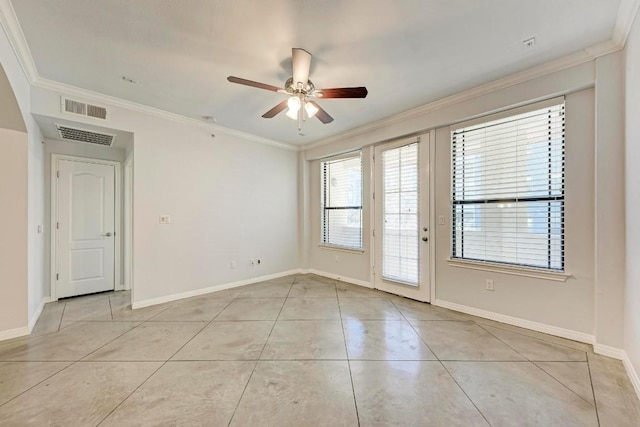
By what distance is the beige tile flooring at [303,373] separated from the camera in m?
1.67

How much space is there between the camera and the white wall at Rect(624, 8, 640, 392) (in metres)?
1.90

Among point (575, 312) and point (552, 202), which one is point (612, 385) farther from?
point (552, 202)

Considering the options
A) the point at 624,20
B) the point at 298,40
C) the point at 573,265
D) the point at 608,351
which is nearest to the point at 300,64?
the point at 298,40

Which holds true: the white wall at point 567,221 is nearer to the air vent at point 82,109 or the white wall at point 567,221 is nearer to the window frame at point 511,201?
the window frame at point 511,201

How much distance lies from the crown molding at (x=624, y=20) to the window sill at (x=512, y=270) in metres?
2.05

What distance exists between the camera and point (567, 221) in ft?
8.52

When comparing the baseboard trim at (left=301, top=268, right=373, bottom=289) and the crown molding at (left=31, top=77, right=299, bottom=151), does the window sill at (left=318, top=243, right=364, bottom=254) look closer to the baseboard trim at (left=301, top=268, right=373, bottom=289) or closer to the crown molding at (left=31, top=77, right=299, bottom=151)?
the baseboard trim at (left=301, top=268, right=373, bottom=289)

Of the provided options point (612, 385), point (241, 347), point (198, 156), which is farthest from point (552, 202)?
point (198, 156)

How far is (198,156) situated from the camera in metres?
4.12

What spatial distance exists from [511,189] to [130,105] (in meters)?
4.70

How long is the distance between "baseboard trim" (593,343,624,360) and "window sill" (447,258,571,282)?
0.58 m

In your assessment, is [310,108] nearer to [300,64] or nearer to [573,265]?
[300,64]

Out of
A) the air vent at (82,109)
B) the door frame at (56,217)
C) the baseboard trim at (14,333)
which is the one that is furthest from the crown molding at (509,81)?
the baseboard trim at (14,333)

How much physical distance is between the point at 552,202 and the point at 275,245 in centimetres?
→ 412
